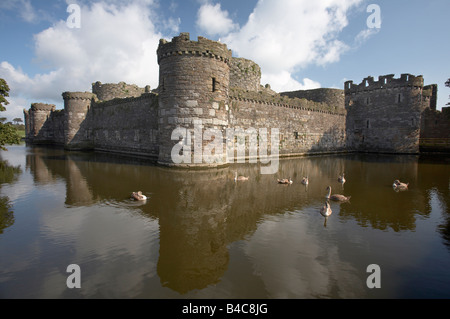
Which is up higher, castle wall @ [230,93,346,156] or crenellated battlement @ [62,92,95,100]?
crenellated battlement @ [62,92,95,100]

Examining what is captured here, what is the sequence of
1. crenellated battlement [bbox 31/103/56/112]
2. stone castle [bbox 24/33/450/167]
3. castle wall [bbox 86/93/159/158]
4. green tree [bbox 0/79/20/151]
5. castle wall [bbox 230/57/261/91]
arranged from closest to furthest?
stone castle [bbox 24/33/450/167], green tree [bbox 0/79/20/151], castle wall [bbox 86/93/159/158], castle wall [bbox 230/57/261/91], crenellated battlement [bbox 31/103/56/112]

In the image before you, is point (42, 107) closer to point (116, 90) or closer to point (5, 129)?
point (116, 90)

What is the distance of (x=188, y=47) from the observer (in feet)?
45.7

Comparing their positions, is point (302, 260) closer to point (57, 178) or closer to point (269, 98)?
point (57, 178)

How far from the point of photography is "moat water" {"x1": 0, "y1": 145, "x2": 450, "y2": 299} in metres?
3.66

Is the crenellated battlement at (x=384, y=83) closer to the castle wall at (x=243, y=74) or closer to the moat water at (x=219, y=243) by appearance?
the castle wall at (x=243, y=74)

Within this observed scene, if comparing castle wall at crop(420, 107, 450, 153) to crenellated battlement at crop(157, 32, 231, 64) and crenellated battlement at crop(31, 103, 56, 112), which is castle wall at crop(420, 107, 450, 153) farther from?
crenellated battlement at crop(31, 103, 56, 112)

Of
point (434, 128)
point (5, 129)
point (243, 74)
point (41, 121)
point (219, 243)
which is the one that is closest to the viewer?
point (219, 243)

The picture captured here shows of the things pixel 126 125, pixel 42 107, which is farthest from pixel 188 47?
pixel 42 107

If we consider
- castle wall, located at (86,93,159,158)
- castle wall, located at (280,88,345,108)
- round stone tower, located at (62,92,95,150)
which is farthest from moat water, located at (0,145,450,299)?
castle wall, located at (280,88,345,108)

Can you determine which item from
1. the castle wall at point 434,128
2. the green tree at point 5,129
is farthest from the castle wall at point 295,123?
the green tree at point 5,129

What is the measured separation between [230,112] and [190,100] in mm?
4667

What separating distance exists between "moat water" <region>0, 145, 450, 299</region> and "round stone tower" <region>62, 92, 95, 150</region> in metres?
19.4

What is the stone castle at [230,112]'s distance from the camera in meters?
14.2
